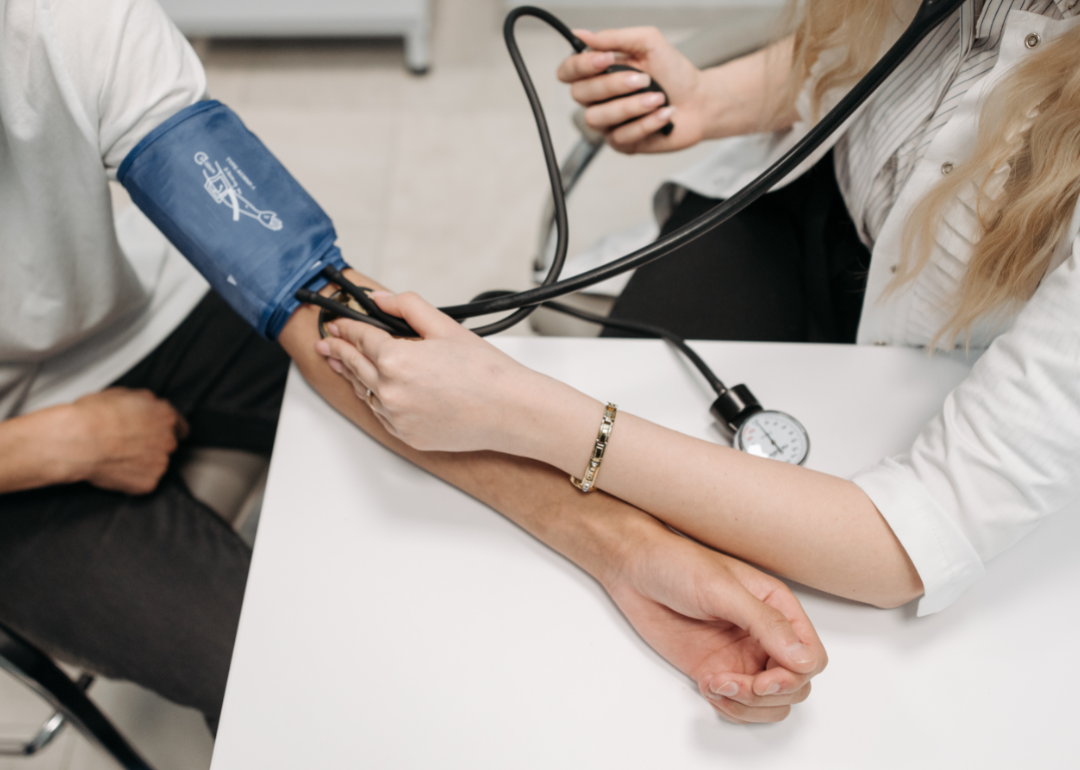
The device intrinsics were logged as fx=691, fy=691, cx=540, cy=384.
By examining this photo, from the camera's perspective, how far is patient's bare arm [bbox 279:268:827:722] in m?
0.52

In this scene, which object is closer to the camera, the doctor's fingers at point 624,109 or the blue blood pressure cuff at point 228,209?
the blue blood pressure cuff at point 228,209

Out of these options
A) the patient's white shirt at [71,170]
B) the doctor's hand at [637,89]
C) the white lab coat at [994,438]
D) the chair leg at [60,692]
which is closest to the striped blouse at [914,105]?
the white lab coat at [994,438]

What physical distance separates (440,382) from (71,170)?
453 millimetres

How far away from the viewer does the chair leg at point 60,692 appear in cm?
72

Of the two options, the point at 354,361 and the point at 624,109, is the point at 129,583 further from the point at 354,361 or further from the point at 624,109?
the point at 624,109

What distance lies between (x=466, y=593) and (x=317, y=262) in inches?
14.2

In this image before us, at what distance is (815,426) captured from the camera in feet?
2.20

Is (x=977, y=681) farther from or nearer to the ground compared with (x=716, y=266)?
nearer to the ground

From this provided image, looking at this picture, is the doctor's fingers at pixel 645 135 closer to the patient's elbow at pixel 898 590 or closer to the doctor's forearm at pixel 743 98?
the doctor's forearm at pixel 743 98

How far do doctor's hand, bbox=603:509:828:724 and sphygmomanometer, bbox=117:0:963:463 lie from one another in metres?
0.13

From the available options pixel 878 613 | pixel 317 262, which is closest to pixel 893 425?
pixel 878 613

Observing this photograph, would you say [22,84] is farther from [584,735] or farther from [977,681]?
[977,681]

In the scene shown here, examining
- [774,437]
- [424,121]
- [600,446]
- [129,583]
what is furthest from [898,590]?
[424,121]

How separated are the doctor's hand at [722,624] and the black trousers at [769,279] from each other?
14.9 inches
